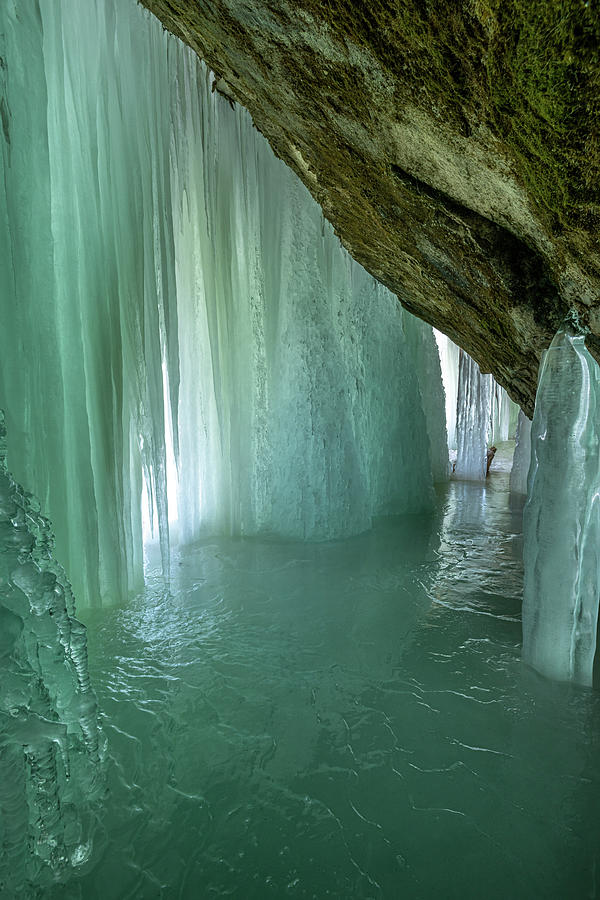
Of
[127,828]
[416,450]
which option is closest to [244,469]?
[416,450]

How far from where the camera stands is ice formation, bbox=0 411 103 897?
1.73 m

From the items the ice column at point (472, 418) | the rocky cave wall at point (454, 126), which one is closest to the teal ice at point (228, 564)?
the rocky cave wall at point (454, 126)

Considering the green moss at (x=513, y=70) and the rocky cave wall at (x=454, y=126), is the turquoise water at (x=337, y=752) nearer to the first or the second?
the rocky cave wall at (x=454, y=126)

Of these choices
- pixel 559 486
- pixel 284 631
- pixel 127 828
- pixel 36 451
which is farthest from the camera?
pixel 284 631

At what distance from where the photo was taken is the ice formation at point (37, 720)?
5.69 feet

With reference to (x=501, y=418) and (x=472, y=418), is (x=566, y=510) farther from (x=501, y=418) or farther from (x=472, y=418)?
(x=501, y=418)

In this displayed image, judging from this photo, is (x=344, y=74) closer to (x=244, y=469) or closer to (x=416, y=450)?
(x=244, y=469)

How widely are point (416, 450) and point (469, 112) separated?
558 centimetres

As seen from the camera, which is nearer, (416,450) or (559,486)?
(559,486)

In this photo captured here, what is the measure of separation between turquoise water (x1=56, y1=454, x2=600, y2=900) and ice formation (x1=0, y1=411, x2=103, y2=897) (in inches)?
5.3

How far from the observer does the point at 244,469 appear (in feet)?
20.1

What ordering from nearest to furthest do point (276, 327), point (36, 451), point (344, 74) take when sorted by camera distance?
point (344, 74), point (36, 451), point (276, 327)

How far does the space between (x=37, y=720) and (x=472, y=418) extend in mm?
9051

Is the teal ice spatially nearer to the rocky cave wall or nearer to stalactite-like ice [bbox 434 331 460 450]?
the rocky cave wall
